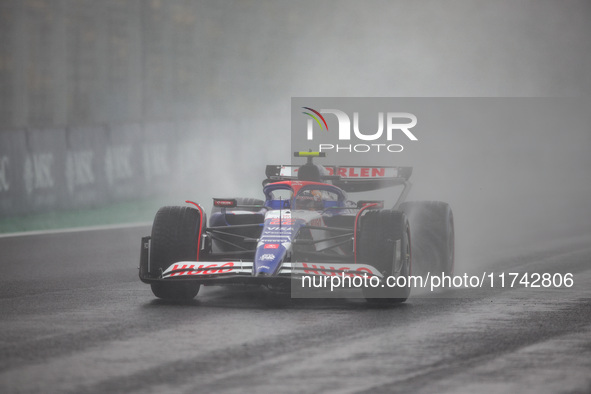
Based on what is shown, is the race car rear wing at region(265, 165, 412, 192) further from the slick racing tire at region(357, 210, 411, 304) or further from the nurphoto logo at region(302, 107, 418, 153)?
the nurphoto logo at region(302, 107, 418, 153)

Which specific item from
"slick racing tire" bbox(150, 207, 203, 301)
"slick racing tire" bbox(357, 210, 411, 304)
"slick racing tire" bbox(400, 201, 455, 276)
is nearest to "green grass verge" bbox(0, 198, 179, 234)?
"slick racing tire" bbox(150, 207, 203, 301)

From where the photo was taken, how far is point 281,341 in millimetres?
7098

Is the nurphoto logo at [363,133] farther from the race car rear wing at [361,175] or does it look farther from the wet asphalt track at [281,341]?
the wet asphalt track at [281,341]

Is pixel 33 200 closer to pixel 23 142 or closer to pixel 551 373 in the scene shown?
pixel 23 142

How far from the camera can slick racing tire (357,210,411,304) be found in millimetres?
8859

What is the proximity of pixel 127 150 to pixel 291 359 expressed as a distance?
1349 centimetres

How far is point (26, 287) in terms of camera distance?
33.9 ft

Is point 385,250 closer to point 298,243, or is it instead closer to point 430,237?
point 298,243

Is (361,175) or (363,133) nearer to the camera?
(361,175)

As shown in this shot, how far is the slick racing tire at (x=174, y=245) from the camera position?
30.4 ft

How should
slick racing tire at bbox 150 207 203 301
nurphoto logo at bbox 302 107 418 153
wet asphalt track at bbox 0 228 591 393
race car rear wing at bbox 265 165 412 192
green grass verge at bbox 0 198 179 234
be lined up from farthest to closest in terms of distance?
nurphoto logo at bbox 302 107 418 153, green grass verge at bbox 0 198 179 234, race car rear wing at bbox 265 165 412 192, slick racing tire at bbox 150 207 203 301, wet asphalt track at bbox 0 228 591 393

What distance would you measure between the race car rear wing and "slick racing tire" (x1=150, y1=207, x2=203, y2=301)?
2660 millimetres

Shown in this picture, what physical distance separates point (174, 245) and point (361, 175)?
3563 mm

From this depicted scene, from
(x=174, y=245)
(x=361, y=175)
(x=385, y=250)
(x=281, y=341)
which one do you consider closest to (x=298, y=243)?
(x=385, y=250)
